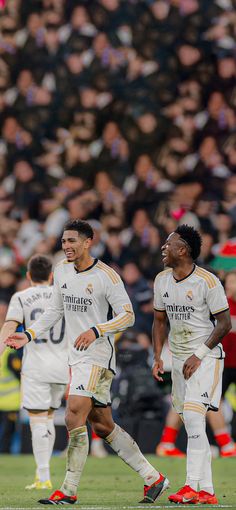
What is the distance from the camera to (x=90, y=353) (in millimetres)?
8945

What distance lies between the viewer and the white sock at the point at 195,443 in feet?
28.5

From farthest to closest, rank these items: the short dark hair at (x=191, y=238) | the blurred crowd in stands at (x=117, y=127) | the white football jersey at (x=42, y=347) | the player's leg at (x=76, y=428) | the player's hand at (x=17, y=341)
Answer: the blurred crowd in stands at (x=117, y=127) → the white football jersey at (x=42, y=347) → the player's hand at (x=17, y=341) → the short dark hair at (x=191, y=238) → the player's leg at (x=76, y=428)

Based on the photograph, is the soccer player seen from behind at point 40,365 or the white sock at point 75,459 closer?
the white sock at point 75,459

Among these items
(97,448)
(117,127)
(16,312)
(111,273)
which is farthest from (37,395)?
(117,127)

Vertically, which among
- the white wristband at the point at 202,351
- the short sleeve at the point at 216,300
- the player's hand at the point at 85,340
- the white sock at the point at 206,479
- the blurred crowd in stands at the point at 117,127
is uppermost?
the blurred crowd in stands at the point at 117,127

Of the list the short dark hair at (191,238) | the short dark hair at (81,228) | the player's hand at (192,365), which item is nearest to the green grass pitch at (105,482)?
the player's hand at (192,365)

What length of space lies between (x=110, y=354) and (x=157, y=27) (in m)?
10.2

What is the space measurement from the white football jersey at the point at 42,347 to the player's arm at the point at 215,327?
2.50 meters

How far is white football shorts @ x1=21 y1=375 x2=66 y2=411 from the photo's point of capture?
11.2 m

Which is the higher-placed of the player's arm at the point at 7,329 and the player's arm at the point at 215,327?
the player's arm at the point at 7,329

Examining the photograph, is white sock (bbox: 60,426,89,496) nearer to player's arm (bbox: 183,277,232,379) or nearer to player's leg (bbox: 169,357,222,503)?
player's leg (bbox: 169,357,222,503)

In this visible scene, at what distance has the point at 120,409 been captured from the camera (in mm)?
15258

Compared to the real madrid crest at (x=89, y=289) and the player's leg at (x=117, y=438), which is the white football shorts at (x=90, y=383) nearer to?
the player's leg at (x=117, y=438)

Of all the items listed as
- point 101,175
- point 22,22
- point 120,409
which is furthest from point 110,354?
point 22,22
